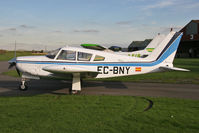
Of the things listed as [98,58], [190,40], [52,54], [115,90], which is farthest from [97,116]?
[190,40]

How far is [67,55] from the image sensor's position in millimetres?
8727

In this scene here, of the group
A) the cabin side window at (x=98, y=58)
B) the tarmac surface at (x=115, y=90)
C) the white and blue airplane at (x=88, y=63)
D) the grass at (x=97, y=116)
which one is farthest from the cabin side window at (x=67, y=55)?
the grass at (x=97, y=116)

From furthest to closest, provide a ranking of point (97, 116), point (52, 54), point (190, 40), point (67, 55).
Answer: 1. point (190, 40)
2. point (52, 54)
3. point (67, 55)
4. point (97, 116)

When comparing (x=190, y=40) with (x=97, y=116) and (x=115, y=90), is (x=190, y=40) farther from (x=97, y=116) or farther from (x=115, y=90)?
(x=97, y=116)

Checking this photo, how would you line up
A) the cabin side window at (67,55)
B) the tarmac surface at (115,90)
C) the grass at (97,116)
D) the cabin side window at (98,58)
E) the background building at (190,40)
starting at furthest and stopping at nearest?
the background building at (190,40), the cabin side window at (98,58), the cabin side window at (67,55), the tarmac surface at (115,90), the grass at (97,116)

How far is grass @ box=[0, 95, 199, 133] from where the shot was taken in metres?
4.37

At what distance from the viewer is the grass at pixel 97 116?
4.37 meters

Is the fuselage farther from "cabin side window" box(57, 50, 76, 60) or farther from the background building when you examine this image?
the background building

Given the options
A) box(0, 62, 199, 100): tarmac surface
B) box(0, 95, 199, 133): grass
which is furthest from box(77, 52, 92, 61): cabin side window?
box(0, 95, 199, 133): grass

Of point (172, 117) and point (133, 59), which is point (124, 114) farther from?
point (133, 59)

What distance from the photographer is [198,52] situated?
196 ft

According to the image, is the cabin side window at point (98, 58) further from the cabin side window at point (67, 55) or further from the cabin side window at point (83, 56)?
the cabin side window at point (67, 55)

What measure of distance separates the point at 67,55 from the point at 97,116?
4286 millimetres

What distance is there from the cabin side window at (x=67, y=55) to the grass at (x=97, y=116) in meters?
2.46
